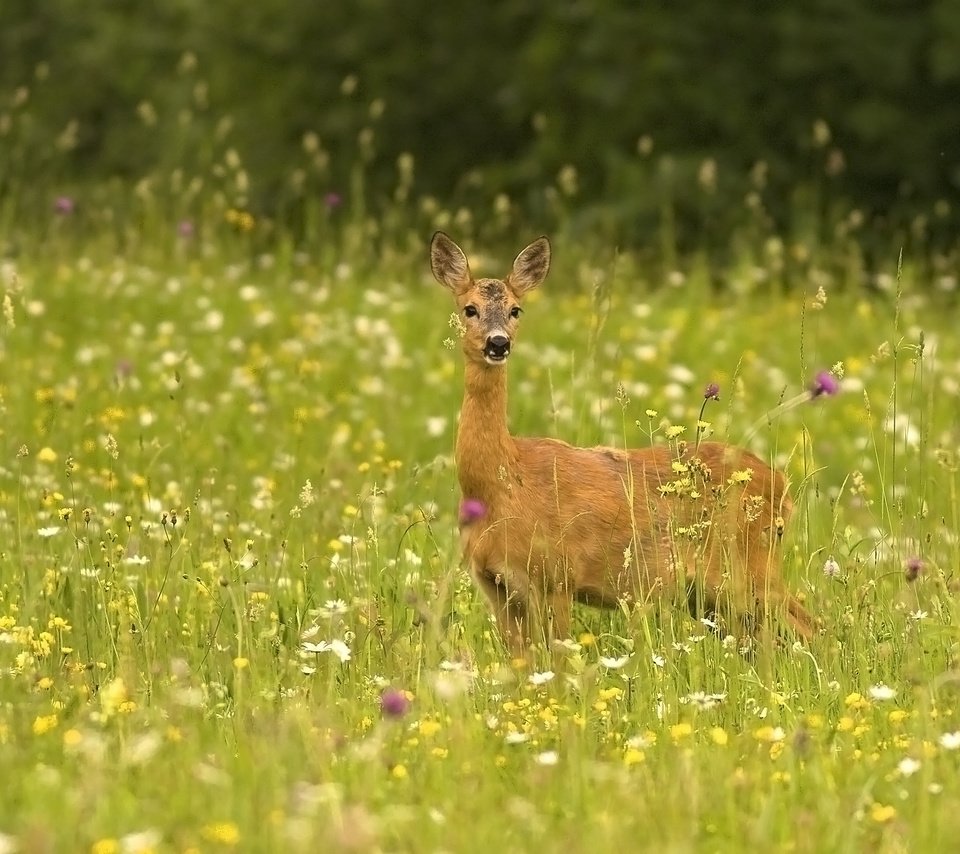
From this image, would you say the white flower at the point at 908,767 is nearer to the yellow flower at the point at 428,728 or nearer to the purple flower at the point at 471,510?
the yellow flower at the point at 428,728

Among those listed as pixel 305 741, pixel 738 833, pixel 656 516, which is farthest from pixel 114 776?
pixel 656 516

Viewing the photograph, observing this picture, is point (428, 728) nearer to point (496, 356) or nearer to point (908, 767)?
point (908, 767)

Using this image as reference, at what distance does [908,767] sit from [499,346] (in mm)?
1924

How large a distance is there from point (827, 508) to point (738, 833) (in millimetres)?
3797

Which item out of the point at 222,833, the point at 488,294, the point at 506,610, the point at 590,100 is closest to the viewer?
the point at 222,833

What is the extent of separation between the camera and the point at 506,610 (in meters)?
5.41

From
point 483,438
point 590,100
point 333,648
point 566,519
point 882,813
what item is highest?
point 590,100

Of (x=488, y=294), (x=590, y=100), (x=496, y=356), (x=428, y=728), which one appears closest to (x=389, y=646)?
(x=428, y=728)

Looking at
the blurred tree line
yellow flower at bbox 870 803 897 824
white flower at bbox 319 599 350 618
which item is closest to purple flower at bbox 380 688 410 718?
white flower at bbox 319 599 350 618

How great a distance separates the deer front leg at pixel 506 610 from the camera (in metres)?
5.37

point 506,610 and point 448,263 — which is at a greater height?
point 448,263

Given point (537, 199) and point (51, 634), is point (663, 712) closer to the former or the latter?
point (51, 634)

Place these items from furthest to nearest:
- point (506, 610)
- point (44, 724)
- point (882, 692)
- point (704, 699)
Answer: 1. point (506, 610)
2. point (704, 699)
3. point (882, 692)
4. point (44, 724)

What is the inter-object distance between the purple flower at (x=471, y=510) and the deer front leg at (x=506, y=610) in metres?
0.15
